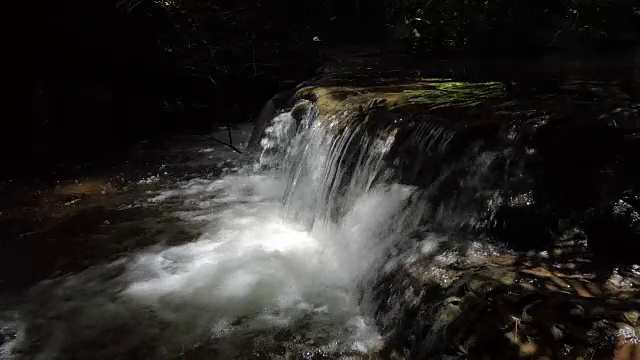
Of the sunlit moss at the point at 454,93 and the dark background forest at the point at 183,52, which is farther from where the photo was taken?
the dark background forest at the point at 183,52

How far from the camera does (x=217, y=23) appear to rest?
12180 mm

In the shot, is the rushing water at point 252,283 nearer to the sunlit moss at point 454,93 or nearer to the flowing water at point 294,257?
the flowing water at point 294,257

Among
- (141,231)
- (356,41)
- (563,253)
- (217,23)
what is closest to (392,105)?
(563,253)

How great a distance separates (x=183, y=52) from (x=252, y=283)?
26.3 ft

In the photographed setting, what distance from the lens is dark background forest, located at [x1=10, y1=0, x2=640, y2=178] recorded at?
9.33 m

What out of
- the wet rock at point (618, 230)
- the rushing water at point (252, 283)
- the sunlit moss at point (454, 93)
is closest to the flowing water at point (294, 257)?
the rushing water at point (252, 283)

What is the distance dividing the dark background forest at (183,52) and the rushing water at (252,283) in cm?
432

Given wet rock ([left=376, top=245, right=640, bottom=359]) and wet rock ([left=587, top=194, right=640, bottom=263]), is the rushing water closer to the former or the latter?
wet rock ([left=376, top=245, right=640, bottom=359])

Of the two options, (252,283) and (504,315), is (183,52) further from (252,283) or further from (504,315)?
(504,315)

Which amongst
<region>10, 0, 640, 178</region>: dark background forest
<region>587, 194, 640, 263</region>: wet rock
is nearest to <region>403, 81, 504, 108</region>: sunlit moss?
<region>587, 194, 640, 263</region>: wet rock

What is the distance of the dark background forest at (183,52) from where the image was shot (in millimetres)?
9328

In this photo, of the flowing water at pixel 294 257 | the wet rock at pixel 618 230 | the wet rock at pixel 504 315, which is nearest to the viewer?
the wet rock at pixel 504 315

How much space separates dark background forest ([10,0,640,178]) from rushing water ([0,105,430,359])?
432cm

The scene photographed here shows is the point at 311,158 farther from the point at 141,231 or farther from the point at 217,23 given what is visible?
the point at 217,23
